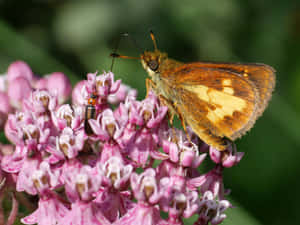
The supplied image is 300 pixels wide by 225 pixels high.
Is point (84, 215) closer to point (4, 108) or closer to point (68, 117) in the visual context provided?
point (68, 117)

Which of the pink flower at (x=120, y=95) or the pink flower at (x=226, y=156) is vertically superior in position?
the pink flower at (x=120, y=95)

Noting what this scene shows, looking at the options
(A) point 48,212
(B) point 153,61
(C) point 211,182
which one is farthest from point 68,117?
(C) point 211,182

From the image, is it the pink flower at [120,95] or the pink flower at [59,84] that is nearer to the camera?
the pink flower at [59,84]

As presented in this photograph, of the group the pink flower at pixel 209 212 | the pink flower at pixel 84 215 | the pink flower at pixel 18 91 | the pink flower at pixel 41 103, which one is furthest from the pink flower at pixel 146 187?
the pink flower at pixel 18 91

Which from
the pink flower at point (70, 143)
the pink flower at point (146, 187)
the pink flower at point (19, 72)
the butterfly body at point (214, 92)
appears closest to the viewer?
the pink flower at point (146, 187)

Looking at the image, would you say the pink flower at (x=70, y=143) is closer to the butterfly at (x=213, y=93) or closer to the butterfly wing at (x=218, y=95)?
the butterfly at (x=213, y=93)

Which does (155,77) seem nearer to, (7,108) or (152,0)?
(7,108)
